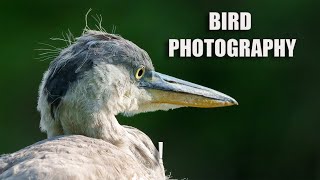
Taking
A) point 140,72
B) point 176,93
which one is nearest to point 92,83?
point 140,72

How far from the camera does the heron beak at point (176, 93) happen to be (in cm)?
375

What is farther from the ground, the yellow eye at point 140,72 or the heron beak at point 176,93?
the yellow eye at point 140,72

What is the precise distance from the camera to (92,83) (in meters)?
3.50

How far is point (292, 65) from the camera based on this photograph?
736 cm

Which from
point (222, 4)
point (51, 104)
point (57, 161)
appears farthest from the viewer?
point (222, 4)

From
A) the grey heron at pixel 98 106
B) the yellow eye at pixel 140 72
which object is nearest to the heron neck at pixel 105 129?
the grey heron at pixel 98 106

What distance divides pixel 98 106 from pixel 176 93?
396 millimetres

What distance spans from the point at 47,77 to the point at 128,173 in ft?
1.57

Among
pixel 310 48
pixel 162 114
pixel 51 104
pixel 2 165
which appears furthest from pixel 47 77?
pixel 310 48

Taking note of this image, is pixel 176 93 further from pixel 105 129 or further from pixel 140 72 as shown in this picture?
pixel 105 129

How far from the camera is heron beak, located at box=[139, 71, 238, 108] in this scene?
3.75 meters

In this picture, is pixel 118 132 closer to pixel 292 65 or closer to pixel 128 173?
pixel 128 173

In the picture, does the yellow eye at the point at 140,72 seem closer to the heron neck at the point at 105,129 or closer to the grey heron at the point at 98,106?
the grey heron at the point at 98,106

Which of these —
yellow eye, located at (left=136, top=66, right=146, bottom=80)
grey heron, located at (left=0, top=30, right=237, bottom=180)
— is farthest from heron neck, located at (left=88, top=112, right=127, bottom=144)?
yellow eye, located at (left=136, top=66, right=146, bottom=80)
